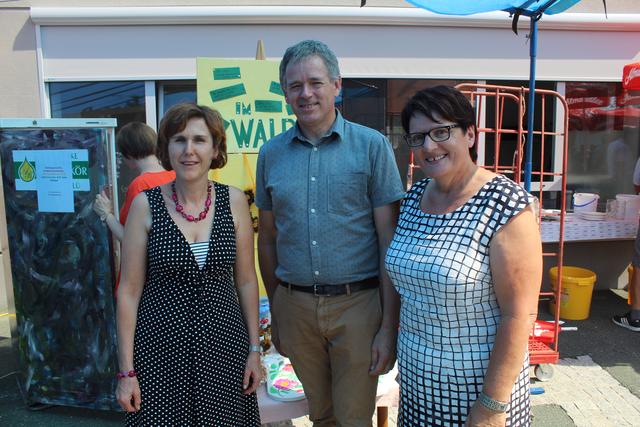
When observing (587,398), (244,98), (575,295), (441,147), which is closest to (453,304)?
(441,147)

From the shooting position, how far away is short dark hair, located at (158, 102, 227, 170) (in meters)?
1.77

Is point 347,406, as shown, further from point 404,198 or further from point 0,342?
point 0,342

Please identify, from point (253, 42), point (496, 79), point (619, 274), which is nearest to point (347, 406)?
point (253, 42)

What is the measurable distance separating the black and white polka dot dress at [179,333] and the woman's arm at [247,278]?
0.10 metres

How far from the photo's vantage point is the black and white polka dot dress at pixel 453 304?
1384 millimetres

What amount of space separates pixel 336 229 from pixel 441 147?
57 centimetres

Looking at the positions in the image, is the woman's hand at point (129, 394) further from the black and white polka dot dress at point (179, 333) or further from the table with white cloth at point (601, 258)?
the table with white cloth at point (601, 258)

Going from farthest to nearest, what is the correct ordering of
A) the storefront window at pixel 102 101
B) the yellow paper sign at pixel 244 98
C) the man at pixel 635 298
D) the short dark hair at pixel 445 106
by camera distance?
the storefront window at pixel 102 101 → the man at pixel 635 298 → the yellow paper sign at pixel 244 98 → the short dark hair at pixel 445 106

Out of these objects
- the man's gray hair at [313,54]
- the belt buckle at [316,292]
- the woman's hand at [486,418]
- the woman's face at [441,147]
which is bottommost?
the woman's hand at [486,418]

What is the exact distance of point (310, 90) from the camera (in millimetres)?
1789

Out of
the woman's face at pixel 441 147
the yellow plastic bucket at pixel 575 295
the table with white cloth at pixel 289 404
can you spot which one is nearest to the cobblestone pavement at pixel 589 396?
the yellow plastic bucket at pixel 575 295

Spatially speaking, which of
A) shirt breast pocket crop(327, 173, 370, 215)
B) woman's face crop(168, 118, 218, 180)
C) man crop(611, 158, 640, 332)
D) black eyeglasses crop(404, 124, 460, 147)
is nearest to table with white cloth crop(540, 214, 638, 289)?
man crop(611, 158, 640, 332)

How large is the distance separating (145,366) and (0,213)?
2.28 m

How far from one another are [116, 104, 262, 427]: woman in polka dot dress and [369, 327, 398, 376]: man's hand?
539 mm
